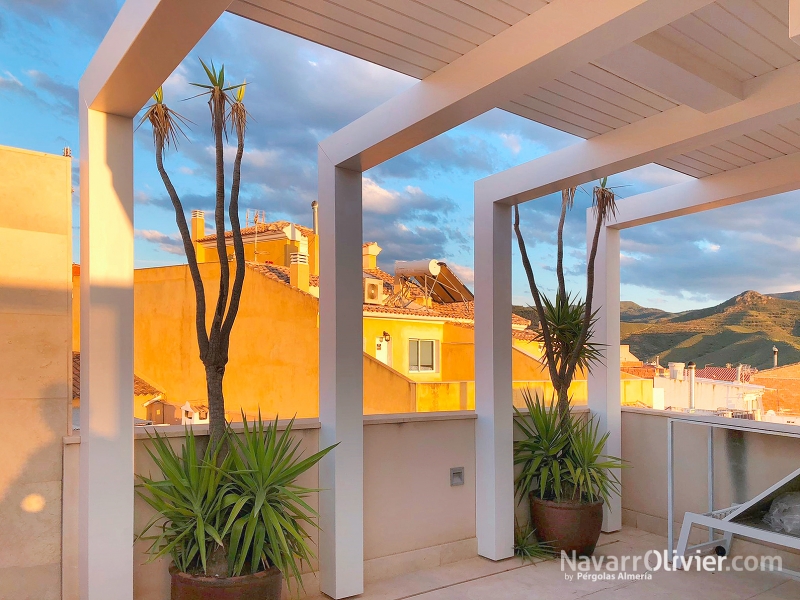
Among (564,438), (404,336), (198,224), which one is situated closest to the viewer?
(564,438)

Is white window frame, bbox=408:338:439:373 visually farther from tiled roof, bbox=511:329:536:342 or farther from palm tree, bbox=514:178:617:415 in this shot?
palm tree, bbox=514:178:617:415

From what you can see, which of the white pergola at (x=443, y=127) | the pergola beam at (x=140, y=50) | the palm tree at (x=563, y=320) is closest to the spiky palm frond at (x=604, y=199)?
the palm tree at (x=563, y=320)

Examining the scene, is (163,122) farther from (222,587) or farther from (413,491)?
(413,491)

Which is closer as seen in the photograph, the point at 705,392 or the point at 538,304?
the point at 538,304

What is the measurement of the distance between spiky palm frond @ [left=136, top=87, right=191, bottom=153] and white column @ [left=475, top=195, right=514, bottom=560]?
7.40 ft

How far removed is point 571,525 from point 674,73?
10.1 feet

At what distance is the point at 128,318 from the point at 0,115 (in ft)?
55.1

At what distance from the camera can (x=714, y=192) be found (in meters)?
4.91

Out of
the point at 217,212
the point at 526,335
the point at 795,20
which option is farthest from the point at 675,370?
the point at 795,20

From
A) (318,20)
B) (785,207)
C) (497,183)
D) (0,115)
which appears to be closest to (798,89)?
(497,183)

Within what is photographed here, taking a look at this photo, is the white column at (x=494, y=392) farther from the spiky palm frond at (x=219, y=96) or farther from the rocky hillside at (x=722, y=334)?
the rocky hillside at (x=722, y=334)

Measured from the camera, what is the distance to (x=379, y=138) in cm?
365

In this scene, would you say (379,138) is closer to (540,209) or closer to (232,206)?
(232,206)

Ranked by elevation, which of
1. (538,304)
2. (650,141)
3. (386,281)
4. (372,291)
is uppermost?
(386,281)
